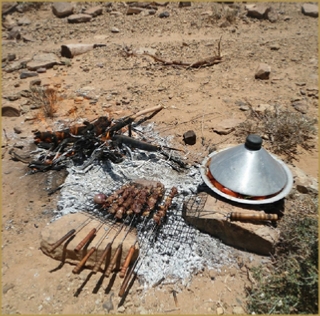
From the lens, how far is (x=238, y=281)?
131 inches

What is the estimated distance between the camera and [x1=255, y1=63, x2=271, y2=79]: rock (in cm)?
674

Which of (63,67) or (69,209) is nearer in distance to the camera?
(69,209)

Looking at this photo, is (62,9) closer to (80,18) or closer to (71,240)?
(80,18)

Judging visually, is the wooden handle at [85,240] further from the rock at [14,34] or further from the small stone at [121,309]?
the rock at [14,34]

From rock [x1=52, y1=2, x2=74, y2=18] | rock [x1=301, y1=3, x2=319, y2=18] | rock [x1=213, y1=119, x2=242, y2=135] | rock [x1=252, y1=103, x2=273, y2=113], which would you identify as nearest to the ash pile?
rock [x1=213, y1=119, x2=242, y2=135]

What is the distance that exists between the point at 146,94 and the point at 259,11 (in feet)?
18.8

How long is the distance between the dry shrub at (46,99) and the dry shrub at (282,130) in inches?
135

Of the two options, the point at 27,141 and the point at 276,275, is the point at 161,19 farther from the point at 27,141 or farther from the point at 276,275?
the point at 276,275

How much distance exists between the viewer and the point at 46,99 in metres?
6.21

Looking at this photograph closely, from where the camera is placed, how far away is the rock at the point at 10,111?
6.07 metres

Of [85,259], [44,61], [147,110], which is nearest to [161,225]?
[85,259]

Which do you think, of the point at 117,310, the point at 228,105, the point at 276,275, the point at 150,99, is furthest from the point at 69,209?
the point at 228,105

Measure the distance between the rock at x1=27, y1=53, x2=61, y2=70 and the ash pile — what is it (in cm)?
367

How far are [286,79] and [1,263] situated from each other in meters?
6.29
